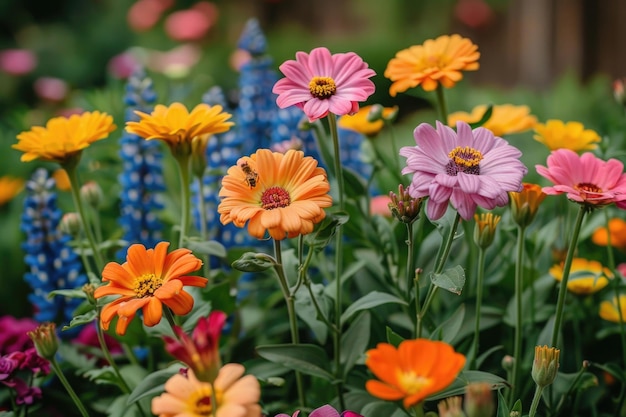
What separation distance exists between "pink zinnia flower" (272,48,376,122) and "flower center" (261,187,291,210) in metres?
0.06

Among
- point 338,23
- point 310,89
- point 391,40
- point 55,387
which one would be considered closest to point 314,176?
point 310,89

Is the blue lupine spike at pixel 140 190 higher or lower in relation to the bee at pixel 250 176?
lower

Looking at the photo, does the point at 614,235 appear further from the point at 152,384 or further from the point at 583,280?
the point at 152,384

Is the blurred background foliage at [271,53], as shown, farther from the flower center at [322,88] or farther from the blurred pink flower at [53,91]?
the flower center at [322,88]

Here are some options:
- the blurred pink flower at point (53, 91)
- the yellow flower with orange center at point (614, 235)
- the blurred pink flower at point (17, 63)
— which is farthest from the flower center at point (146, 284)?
the blurred pink flower at point (17, 63)

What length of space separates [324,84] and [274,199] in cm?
11

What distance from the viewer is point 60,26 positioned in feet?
13.1

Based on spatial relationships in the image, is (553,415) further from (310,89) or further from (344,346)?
(310,89)

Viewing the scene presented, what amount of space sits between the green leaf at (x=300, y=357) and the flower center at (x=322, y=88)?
22 centimetres

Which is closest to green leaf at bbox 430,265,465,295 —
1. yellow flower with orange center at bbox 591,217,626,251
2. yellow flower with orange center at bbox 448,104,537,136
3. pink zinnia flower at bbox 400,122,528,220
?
pink zinnia flower at bbox 400,122,528,220

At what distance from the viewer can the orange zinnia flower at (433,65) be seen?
2.08 feet

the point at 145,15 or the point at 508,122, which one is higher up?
the point at 145,15

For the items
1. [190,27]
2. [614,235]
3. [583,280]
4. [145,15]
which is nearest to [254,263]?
[583,280]

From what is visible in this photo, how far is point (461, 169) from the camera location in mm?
512
